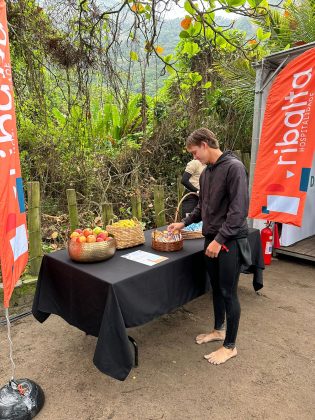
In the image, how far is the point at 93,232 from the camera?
2.71 m

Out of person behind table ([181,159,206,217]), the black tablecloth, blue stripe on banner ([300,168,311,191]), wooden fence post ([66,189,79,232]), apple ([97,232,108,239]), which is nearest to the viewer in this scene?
the black tablecloth

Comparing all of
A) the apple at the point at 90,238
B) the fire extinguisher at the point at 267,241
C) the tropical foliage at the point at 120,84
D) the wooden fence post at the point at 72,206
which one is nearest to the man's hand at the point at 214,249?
the apple at the point at 90,238

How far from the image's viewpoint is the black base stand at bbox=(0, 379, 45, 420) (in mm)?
2055

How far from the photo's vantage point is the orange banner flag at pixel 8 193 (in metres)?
2.01

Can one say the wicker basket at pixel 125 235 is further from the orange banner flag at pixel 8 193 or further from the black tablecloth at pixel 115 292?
the orange banner flag at pixel 8 193

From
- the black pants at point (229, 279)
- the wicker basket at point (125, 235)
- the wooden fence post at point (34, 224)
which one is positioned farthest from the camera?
the wooden fence post at point (34, 224)

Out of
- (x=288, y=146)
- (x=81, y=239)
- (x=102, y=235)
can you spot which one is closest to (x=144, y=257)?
(x=102, y=235)

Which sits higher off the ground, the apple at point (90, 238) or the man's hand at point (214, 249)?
the apple at point (90, 238)

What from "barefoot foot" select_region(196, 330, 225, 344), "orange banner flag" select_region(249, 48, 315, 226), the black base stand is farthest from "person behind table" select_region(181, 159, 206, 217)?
the black base stand

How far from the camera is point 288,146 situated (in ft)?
13.3

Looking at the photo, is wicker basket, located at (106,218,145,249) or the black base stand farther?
wicker basket, located at (106,218,145,249)

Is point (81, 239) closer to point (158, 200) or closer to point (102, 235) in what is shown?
point (102, 235)

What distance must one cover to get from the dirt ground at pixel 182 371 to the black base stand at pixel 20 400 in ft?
0.31

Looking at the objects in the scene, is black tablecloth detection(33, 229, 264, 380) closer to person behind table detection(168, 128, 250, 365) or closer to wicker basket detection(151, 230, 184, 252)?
wicker basket detection(151, 230, 184, 252)
